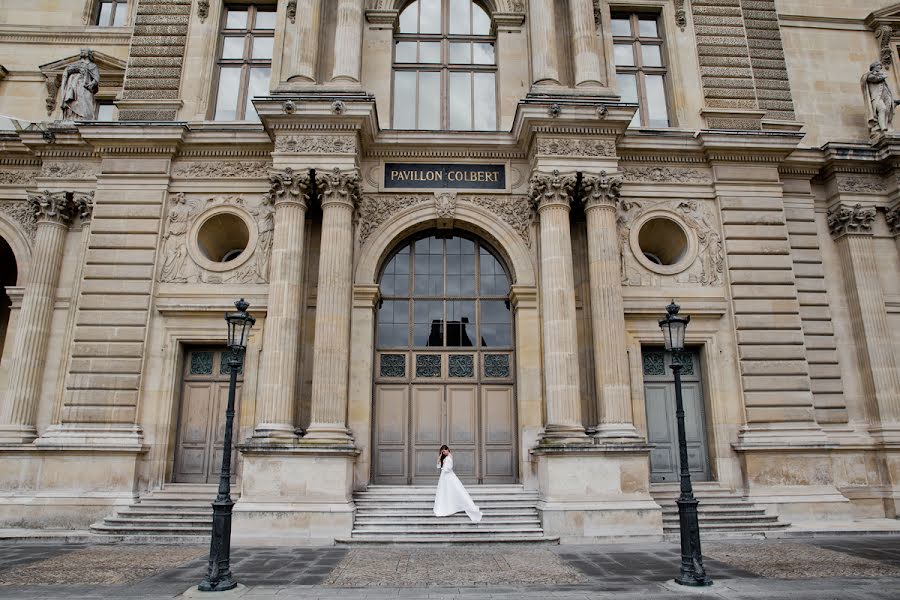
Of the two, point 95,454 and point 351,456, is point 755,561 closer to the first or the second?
point 351,456

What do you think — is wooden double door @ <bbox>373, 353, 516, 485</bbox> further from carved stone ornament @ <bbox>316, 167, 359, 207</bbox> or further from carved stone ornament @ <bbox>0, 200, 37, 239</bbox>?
carved stone ornament @ <bbox>0, 200, 37, 239</bbox>

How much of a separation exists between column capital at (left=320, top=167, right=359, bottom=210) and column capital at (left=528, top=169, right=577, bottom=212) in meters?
4.88

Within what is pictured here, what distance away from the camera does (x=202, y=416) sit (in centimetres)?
1694

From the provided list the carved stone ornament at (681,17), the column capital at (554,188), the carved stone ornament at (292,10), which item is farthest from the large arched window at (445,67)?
the carved stone ornament at (681,17)

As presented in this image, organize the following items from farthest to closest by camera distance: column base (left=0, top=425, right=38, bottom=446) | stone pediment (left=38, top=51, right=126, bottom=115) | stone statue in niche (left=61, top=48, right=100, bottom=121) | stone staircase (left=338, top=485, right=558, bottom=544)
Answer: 1. stone pediment (left=38, top=51, right=126, bottom=115)
2. stone statue in niche (left=61, top=48, right=100, bottom=121)
3. column base (left=0, top=425, right=38, bottom=446)
4. stone staircase (left=338, top=485, right=558, bottom=544)

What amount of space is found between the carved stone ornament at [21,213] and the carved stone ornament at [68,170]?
1.18m

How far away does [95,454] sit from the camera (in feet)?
50.8

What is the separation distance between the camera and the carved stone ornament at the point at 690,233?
17.7 m

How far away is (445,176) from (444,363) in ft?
17.5

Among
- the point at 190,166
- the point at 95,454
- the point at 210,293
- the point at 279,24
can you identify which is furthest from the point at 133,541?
the point at 279,24

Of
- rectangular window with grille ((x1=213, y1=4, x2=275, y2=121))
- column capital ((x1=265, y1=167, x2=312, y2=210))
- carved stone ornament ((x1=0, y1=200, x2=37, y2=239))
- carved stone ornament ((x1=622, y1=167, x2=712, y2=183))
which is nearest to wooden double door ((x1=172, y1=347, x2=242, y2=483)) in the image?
column capital ((x1=265, y1=167, x2=312, y2=210))

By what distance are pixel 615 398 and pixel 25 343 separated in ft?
51.2

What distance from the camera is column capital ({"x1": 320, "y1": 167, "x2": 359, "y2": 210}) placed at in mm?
16391

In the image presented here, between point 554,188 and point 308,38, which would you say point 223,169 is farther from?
point 554,188
